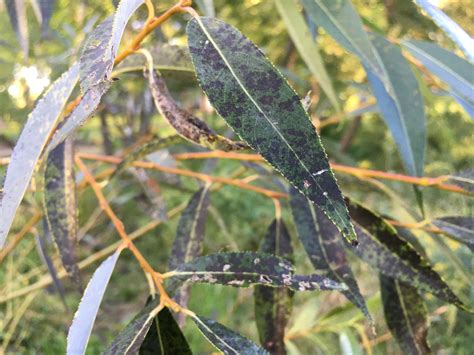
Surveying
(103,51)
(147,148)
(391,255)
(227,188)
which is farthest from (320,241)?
(227,188)

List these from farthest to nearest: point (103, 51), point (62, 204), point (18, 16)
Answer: point (18, 16), point (62, 204), point (103, 51)

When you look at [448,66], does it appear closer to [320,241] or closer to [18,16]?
[320,241]

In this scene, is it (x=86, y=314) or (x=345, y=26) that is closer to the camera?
(x=86, y=314)

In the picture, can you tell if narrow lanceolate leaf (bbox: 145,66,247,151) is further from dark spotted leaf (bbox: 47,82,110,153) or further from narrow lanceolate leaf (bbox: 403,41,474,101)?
narrow lanceolate leaf (bbox: 403,41,474,101)

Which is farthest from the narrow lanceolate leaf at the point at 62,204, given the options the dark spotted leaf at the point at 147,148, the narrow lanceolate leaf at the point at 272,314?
the narrow lanceolate leaf at the point at 272,314

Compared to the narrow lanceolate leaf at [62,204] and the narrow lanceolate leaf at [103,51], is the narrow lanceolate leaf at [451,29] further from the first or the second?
the narrow lanceolate leaf at [62,204]

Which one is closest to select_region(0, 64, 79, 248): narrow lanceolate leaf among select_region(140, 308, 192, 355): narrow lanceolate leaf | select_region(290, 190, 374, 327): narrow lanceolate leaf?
select_region(140, 308, 192, 355): narrow lanceolate leaf

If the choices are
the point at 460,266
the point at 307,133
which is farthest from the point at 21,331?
the point at 307,133
